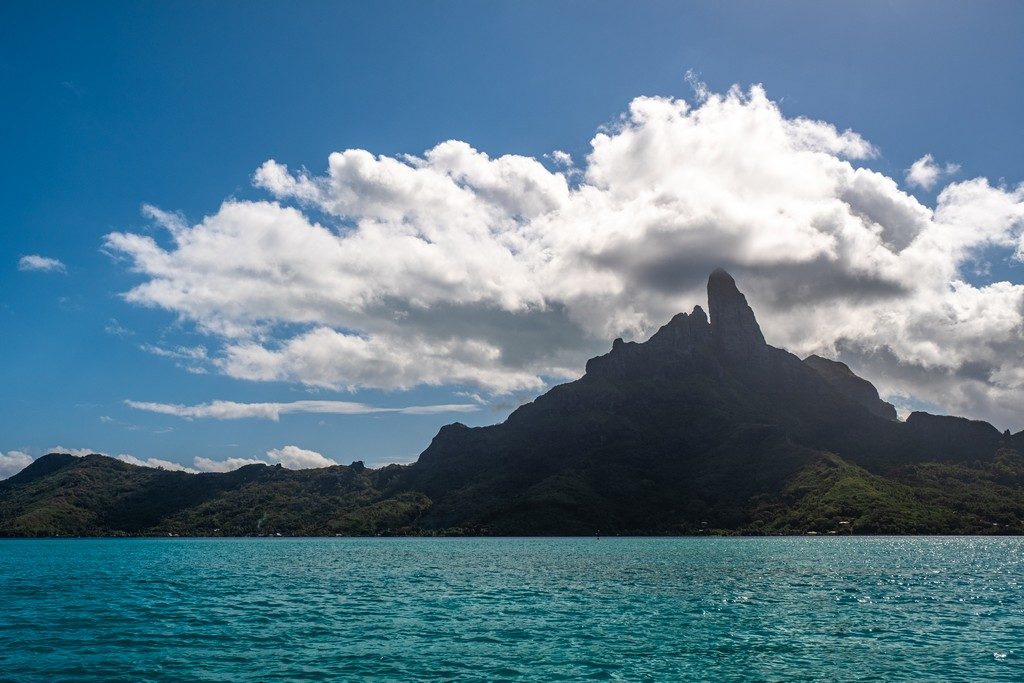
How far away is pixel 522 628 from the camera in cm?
Result: 5581

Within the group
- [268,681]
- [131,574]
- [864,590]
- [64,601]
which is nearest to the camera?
[268,681]

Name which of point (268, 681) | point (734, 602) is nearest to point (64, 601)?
point (268, 681)

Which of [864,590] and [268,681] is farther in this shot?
[864,590]

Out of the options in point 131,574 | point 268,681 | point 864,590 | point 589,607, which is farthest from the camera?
point 131,574

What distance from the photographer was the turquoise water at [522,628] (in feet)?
134

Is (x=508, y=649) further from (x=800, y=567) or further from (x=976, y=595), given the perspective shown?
(x=800, y=567)

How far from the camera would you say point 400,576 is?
11406cm

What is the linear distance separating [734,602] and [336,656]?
44.4 m

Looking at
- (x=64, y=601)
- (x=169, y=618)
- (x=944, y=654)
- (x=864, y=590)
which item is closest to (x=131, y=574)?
(x=64, y=601)

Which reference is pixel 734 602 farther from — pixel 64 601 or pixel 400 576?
pixel 64 601

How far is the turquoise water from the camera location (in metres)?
40.8

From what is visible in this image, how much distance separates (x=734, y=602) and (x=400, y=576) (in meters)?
60.9

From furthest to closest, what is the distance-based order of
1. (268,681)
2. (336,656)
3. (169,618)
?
(169,618) < (336,656) < (268,681)

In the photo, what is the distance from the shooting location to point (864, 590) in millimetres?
84312
